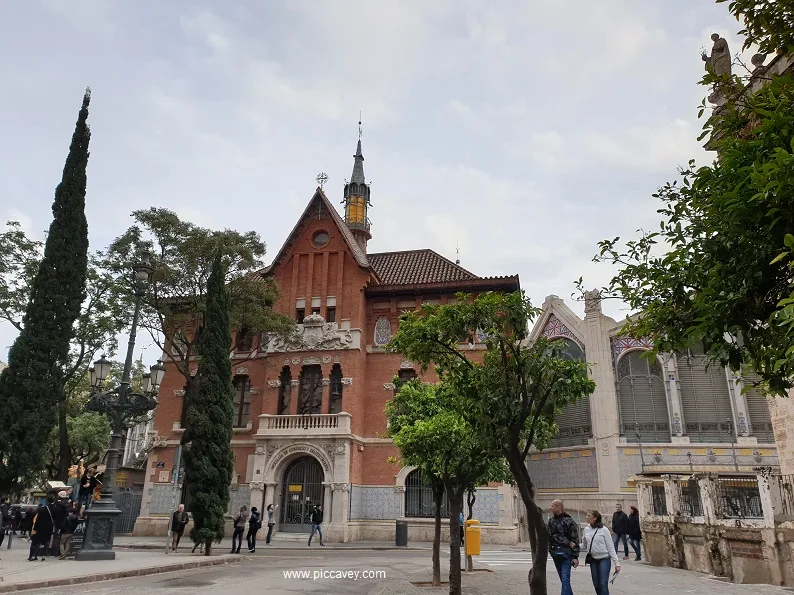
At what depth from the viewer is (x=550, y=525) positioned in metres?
9.29

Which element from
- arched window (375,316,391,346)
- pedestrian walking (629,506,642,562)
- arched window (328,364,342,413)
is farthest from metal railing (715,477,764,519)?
arched window (375,316,391,346)

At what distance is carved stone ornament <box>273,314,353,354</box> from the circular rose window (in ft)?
14.0

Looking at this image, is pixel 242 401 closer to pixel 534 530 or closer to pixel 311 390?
pixel 311 390

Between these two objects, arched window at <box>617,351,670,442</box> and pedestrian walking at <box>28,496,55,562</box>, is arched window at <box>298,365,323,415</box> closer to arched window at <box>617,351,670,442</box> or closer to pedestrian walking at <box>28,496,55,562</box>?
pedestrian walking at <box>28,496,55,562</box>

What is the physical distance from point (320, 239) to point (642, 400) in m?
18.9

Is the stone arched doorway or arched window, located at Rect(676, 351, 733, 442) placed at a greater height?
arched window, located at Rect(676, 351, 733, 442)

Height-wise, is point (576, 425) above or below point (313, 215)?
below

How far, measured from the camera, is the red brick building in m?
27.0

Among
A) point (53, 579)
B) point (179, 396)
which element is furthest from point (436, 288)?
point (53, 579)

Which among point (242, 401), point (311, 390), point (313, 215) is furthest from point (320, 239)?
point (242, 401)

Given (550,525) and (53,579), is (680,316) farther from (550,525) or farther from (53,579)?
(53,579)

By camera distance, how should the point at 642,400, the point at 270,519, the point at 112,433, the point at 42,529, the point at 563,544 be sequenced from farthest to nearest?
the point at 642,400 < the point at 270,519 < the point at 42,529 < the point at 112,433 < the point at 563,544

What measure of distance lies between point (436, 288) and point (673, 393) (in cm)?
1285

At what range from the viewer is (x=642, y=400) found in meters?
29.3
